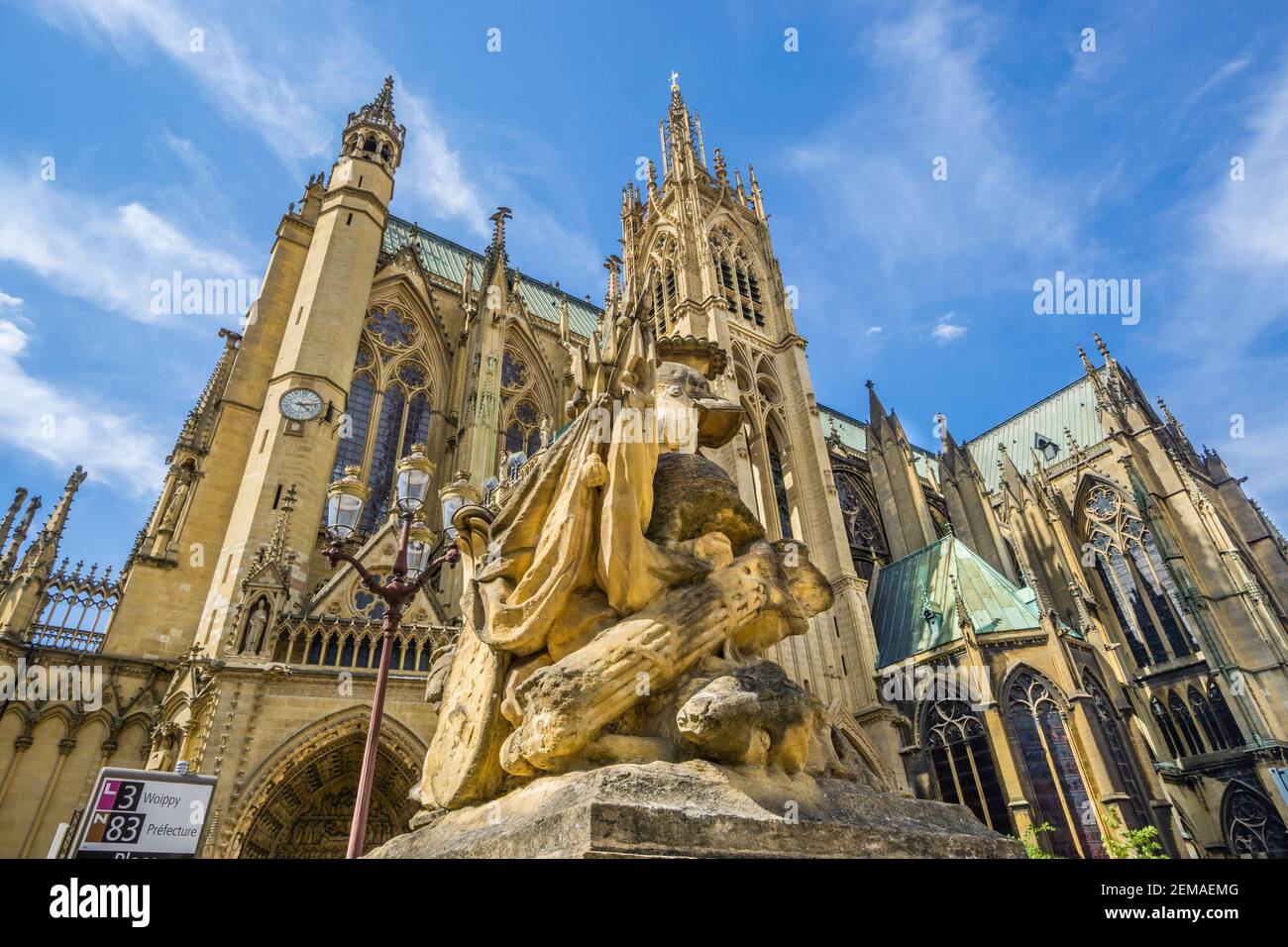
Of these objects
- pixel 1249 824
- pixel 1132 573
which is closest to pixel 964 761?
pixel 1249 824

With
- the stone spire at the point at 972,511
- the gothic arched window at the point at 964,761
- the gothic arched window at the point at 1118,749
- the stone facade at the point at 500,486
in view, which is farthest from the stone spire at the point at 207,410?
the stone spire at the point at 972,511

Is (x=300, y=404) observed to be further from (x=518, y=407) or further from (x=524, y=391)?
(x=524, y=391)

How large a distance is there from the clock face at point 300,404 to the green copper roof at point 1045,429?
34899mm

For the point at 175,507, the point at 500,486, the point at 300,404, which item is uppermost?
the point at 300,404

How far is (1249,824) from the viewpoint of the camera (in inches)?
891

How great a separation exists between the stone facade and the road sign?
14.6 ft

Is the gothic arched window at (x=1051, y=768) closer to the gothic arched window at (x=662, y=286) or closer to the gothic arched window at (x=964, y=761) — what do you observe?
the gothic arched window at (x=964, y=761)

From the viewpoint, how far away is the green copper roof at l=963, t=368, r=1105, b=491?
38.9 metres

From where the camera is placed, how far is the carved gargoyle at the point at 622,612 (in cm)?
275

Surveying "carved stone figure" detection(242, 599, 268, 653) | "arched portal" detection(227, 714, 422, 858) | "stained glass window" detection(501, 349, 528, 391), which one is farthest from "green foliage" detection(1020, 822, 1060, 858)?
"stained glass window" detection(501, 349, 528, 391)

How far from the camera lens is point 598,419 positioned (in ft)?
10.9

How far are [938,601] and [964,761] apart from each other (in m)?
5.65
